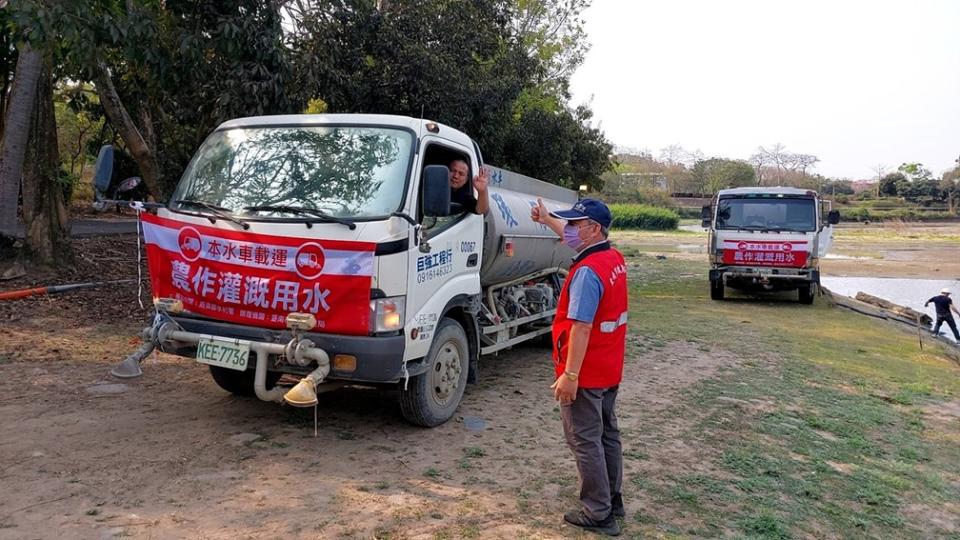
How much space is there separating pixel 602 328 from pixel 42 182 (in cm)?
964

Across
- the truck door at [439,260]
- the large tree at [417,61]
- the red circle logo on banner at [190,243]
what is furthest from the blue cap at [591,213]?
the large tree at [417,61]

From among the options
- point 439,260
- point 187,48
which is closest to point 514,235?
point 439,260

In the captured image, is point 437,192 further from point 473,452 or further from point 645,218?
point 645,218

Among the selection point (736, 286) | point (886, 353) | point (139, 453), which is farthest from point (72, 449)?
point (736, 286)

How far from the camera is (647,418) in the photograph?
6.01 metres

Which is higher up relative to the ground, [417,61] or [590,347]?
[417,61]

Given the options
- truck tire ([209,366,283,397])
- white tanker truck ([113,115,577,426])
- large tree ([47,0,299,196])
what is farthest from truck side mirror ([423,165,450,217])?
large tree ([47,0,299,196])

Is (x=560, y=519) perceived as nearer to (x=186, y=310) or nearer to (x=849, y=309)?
(x=186, y=310)

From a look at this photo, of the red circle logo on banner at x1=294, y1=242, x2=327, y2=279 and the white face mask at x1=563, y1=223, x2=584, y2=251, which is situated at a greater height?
the white face mask at x1=563, y1=223, x2=584, y2=251

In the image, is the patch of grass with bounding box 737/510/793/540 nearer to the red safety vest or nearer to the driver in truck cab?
the red safety vest

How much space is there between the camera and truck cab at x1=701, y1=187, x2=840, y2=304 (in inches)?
556

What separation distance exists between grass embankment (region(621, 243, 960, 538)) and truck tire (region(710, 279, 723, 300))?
3.75m

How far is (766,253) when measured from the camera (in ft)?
46.5

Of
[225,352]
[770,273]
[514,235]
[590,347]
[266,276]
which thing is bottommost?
[770,273]
